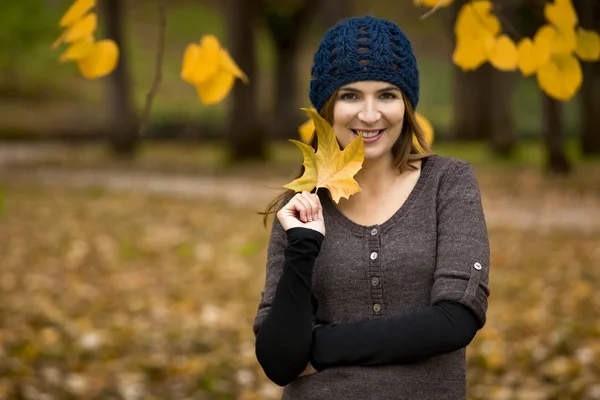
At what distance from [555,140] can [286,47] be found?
12561 mm

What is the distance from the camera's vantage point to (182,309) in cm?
641

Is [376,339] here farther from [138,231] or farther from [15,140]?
[15,140]

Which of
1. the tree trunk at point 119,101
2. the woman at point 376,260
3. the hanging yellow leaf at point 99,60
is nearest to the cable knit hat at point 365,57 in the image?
the woman at point 376,260

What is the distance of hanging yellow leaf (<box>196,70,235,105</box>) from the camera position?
265 cm

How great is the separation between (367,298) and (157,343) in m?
3.55

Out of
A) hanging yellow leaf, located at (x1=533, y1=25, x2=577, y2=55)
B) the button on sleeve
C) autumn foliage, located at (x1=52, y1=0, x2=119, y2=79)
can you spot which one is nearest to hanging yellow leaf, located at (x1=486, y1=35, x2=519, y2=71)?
hanging yellow leaf, located at (x1=533, y1=25, x2=577, y2=55)

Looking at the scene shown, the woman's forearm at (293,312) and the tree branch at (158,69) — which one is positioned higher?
the tree branch at (158,69)

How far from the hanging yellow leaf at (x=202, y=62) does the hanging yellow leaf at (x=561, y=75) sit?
1.05 metres

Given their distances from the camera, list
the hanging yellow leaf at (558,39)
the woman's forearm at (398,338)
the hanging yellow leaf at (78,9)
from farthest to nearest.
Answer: the hanging yellow leaf at (558,39), the hanging yellow leaf at (78,9), the woman's forearm at (398,338)

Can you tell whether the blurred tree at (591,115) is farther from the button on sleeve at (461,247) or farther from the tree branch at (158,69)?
the button on sleeve at (461,247)

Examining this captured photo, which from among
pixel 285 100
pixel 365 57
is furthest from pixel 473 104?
pixel 365 57

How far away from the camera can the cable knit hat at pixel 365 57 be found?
6.81 ft

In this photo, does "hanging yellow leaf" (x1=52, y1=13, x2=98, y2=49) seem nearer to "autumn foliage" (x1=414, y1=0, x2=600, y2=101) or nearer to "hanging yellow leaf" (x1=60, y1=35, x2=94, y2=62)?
"hanging yellow leaf" (x1=60, y1=35, x2=94, y2=62)

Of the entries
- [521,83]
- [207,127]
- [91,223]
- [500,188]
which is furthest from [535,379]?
[521,83]
